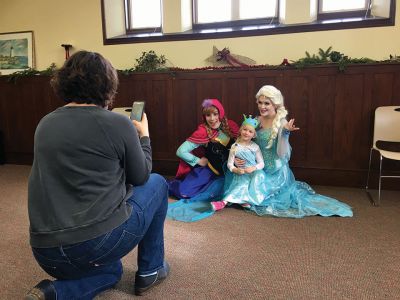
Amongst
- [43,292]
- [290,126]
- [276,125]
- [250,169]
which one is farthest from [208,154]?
[43,292]

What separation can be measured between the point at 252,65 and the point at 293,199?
1.58 meters

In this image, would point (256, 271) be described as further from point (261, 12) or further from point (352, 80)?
point (261, 12)

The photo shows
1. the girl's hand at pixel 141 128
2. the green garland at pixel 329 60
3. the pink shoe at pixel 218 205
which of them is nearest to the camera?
the girl's hand at pixel 141 128

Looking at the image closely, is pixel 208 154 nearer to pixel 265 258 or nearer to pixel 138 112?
pixel 265 258

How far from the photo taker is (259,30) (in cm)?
385

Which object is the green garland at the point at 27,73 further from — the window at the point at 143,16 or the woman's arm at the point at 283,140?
the woman's arm at the point at 283,140

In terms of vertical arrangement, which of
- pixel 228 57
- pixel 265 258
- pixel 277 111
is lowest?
pixel 265 258

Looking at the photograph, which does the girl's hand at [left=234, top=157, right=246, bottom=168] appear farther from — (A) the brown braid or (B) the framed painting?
(B) the framed painting

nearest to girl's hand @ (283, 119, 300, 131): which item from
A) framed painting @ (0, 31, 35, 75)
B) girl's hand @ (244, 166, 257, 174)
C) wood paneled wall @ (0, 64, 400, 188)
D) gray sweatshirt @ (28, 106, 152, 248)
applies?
girl's hand @ (244, 166, 257, 174)

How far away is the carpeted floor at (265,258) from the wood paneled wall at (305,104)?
723mm

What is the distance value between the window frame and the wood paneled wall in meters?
0.51

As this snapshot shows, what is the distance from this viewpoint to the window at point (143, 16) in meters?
4.52

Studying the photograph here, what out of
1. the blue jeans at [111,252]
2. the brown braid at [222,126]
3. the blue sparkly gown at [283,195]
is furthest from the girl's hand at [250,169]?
the blue jeans at [111,252]

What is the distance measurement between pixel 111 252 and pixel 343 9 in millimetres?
3600
